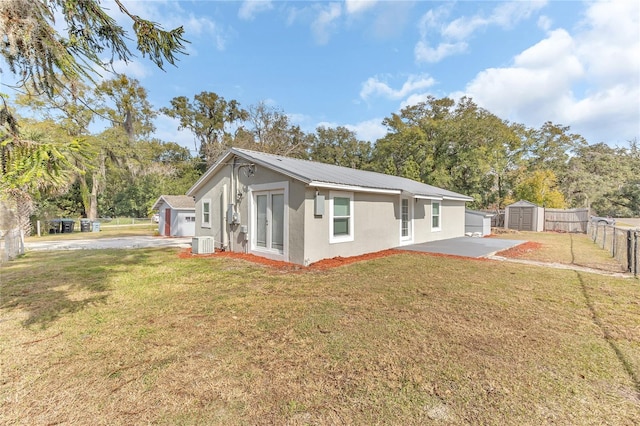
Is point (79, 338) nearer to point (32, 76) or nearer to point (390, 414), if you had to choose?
point (32, 76)

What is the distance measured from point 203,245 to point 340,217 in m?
5.22

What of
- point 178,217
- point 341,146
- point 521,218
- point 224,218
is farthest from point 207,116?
point 521,218

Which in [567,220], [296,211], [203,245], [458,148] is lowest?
[203,245]

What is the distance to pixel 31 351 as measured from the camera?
132 inches

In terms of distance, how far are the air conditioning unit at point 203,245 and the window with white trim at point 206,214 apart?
140cm

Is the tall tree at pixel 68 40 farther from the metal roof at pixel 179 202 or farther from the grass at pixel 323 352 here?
the metal roof at pixel 179 202

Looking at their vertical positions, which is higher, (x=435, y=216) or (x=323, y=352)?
(x=435, y=216)

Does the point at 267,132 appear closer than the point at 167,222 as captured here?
No

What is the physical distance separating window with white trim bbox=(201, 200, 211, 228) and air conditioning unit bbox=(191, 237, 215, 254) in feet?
4.61

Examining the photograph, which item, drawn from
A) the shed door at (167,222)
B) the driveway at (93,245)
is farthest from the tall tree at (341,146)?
the driveway at (93,245)

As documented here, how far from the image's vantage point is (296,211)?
27.1 ft

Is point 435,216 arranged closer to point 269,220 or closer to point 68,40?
point 269,220

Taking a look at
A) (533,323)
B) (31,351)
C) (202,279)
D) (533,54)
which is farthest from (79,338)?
(533,54)

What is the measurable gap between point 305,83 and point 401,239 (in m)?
15.7
